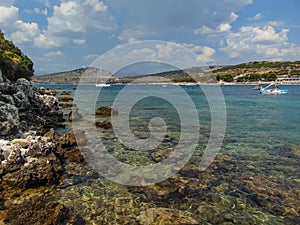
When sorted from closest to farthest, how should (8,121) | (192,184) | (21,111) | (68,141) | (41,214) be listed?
(41,214), (192,184), (8,121), (68,141), (21,111)

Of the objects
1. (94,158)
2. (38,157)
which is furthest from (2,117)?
(94,158)

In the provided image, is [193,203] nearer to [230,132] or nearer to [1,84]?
[230,132]

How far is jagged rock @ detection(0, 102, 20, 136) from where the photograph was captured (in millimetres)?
12420

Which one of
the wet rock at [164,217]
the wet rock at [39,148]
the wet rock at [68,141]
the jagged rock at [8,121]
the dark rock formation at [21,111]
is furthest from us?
the wet rock at [68,141]

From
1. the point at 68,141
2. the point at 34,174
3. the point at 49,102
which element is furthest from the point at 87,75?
the point at 34,174

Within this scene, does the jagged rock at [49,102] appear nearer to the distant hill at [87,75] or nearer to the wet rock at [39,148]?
the distant hill at [87,75]

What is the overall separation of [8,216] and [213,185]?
775 centimetres

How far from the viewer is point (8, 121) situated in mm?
12898

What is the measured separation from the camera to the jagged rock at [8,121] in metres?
12.4

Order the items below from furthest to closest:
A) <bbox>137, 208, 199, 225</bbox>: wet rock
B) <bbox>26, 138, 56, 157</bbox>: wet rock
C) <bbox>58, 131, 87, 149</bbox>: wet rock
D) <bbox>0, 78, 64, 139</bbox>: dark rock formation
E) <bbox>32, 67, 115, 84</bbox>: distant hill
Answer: <bbox>32, 67, 115, 84</bbox>: distant hill → <bbox>58, 131, 87, 149</bbox>: wet rock → <bbox>0, 78, 64, 139</bbox>: dark rock formation → <bbox>26, 138, 56, 157</bbox>: wet rock → <bbox>137, 208, 199, 225</bbox>: wet rock

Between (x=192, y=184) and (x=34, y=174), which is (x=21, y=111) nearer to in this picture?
(x=34, y=174)

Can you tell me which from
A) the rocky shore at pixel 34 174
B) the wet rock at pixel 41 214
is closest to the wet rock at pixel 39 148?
the rocky shore at pixel 34 174

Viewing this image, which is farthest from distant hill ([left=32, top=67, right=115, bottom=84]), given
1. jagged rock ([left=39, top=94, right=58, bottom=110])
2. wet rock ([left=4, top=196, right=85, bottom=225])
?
wet rock ([left=4, top=196, right=85, bottom=225])

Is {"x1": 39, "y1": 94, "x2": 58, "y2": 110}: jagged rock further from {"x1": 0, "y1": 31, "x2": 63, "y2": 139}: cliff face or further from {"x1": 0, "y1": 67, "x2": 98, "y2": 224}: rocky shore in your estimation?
{"x1": 0, "y1": 67, "x2": 98, "y2": 224}: rocky shore
